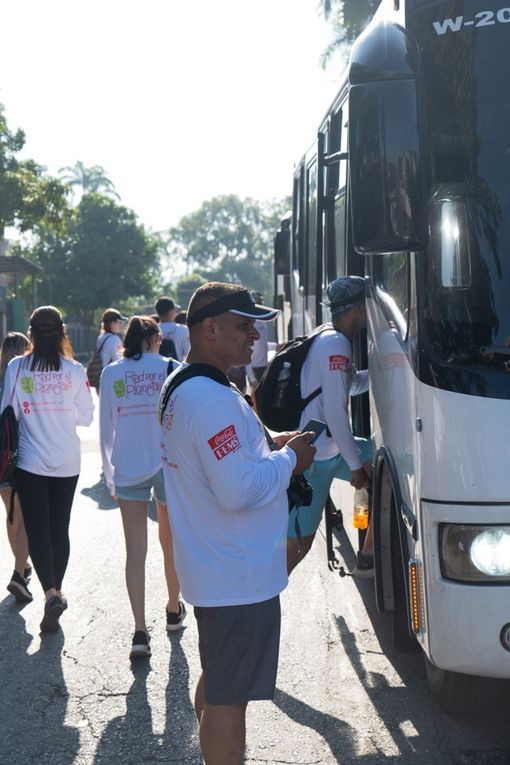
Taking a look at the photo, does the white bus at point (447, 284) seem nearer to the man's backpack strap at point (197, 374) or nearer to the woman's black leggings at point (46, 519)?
the man's backpack strap at point (197, 374)

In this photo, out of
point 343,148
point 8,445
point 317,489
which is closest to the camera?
point 317,489

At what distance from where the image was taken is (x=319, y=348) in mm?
6039

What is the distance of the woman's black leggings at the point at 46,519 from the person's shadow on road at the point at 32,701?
0.37 metres

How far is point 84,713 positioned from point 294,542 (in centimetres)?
140

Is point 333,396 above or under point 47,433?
above

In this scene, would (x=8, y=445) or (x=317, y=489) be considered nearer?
(x=317, y=489)

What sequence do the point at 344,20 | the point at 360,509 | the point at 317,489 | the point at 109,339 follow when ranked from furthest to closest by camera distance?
the point at 344,20 < the point at 109,339 < the point at 360,509 < the point at 317,489

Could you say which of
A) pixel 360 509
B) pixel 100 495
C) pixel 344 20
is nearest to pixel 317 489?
pixel 360 509

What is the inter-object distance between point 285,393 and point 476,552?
216 centimetres

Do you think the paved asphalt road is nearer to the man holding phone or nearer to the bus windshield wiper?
the man holding phone

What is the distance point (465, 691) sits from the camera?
199 inches

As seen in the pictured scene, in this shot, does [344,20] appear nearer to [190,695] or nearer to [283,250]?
[283,250]

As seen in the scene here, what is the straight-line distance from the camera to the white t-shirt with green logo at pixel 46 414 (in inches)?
275

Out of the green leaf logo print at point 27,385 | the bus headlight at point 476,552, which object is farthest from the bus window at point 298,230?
the bus headlight at point 476,552
